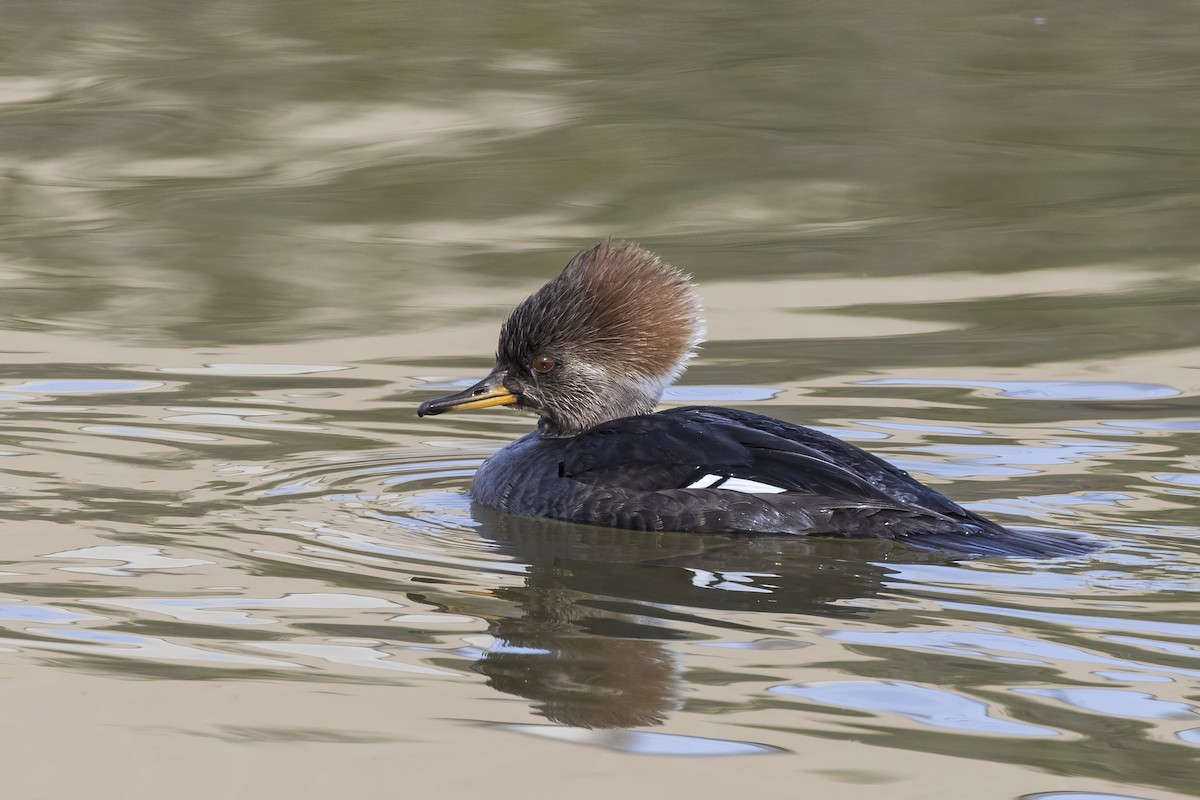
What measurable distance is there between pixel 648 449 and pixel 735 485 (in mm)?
387

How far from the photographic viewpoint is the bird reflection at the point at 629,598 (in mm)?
4445

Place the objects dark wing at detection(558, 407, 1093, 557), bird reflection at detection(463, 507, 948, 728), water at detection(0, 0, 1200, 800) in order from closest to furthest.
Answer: water at detection(0, 0, 1200, 800) < bird reflection at detection(463, 507, 948, 728) < dark wing at detection(558, 407, 1093, 557)

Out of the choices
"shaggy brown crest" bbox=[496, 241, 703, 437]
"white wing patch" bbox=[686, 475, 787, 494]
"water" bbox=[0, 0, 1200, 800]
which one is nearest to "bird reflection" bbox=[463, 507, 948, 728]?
"water" bbox=[0, 0, 1200, 800]

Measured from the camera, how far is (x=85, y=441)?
737 cm

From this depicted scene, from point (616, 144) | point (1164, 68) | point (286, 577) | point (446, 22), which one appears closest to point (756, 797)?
point (286, 577)

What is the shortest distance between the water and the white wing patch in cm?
20

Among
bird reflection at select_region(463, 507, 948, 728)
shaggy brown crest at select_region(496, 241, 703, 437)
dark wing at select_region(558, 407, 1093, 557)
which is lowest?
bird reflection at select_region(463, 507, 948, 728)

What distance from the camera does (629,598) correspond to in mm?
5293

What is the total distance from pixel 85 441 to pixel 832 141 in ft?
23.0

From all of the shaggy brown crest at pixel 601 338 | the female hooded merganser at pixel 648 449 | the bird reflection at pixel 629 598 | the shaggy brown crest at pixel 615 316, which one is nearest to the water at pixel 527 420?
the bird reflection at pixel 629 598

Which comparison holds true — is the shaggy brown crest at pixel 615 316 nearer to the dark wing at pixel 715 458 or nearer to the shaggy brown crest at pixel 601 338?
the shaggy brown crest at pixel 601 338

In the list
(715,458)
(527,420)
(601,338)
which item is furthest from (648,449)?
(527,420)

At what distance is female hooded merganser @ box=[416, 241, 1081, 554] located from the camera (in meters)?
5.95

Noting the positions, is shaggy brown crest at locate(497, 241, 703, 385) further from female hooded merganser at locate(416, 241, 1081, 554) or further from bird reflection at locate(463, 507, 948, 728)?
bird reflection at locate(463, 507, 948, 728)
